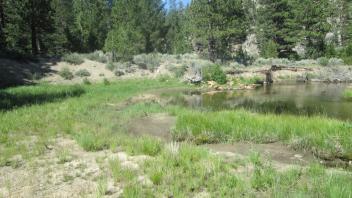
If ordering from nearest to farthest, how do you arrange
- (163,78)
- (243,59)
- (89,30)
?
(163,78), (243,59), (89,30)

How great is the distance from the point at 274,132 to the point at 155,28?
5512 cm

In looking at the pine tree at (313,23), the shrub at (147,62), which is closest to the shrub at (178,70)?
the shrub at (147,62)

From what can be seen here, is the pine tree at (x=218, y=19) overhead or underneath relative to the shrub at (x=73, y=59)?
overhead

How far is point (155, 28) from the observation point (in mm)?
64375

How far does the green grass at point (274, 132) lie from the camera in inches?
399

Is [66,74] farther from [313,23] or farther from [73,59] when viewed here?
[313,23]

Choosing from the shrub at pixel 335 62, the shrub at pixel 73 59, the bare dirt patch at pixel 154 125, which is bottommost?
the bare dirt patch at pixel 154 125

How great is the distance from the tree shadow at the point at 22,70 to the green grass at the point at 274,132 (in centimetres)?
2001

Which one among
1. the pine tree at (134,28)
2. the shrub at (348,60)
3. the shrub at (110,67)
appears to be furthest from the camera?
the shrub at (348,60)

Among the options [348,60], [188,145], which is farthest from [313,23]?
[188,145]

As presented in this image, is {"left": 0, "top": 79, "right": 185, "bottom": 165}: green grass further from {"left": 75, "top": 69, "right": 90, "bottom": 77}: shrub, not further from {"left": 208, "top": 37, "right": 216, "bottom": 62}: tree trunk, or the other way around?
{"left": 208, "top": 37, "right": 216, "bottom": 62}: tree trunk

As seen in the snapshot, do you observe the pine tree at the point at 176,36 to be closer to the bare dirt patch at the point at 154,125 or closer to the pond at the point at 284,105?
the pond at the point at 284,105

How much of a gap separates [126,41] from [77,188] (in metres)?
33.1

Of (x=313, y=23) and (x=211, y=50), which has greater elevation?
(x=313, y=23)
